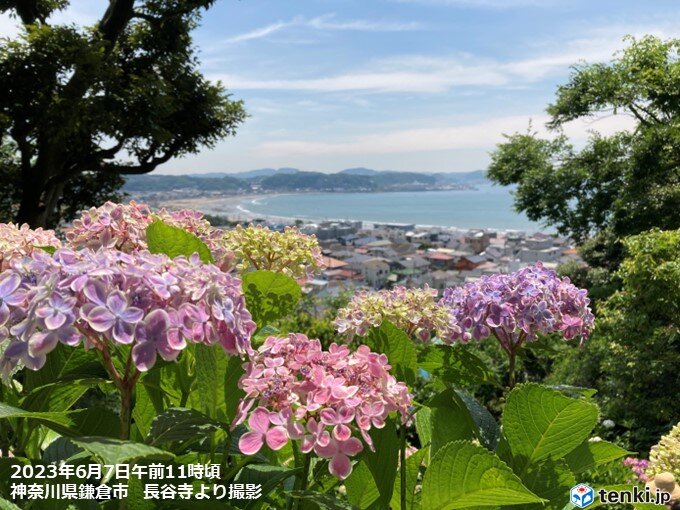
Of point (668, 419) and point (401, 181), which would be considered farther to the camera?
point (401, 181)

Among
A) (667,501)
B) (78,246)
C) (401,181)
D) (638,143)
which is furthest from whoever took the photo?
(401,181)

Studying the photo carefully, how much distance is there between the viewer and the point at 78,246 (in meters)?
1.25

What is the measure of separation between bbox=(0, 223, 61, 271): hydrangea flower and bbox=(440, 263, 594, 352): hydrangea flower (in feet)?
3.06

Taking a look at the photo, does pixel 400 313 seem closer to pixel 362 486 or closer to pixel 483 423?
pixel 483 423

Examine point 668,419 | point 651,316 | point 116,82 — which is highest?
point 116,82

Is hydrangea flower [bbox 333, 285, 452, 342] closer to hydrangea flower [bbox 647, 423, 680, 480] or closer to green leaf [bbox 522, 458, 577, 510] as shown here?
Result: green leaf [bbox 522, 458, 577, 510]

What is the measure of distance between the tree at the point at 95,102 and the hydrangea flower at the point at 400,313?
9.91 metres

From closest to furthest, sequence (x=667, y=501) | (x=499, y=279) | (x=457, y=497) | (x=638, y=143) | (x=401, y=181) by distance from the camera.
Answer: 1. (x=457, y=497)
2. (x=499, y=279)
3. (x=667, y=501)
4. (x=638, y=143)
5. (x=401, y=181)

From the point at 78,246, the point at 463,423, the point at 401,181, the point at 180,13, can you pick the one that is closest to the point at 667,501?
the point at 463,423

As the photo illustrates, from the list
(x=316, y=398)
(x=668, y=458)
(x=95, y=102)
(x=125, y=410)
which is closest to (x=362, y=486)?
(x=316, y=398)

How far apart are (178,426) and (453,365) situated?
2.05ft

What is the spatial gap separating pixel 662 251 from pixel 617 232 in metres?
8.64

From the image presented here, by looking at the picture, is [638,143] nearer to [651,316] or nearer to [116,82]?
[651,316]

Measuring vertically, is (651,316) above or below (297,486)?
below
